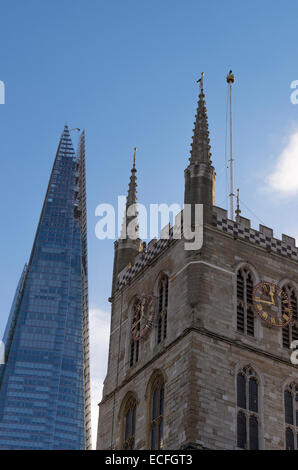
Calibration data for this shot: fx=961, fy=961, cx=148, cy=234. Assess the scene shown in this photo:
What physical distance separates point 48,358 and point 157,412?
141866 mm

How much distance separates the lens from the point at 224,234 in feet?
165

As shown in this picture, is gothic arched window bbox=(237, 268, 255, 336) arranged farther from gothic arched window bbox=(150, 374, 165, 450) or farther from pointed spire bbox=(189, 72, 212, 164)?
pointed spire bbox=(189, 72, 212, 164)

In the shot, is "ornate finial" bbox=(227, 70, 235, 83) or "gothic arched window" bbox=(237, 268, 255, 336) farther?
"ornate finial" bbox=(227, 70, 235, 83)

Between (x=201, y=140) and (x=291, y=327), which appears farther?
(x=201, y=140)

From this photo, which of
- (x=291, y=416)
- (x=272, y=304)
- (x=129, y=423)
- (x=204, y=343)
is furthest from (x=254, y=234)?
(x=129, y=423)

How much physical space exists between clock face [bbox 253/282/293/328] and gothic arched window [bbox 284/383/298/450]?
11.8 ft

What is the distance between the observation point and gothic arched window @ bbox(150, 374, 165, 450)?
4573cm

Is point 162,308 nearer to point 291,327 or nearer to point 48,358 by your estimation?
point 291,327

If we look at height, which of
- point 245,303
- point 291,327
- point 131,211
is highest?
point 131,211

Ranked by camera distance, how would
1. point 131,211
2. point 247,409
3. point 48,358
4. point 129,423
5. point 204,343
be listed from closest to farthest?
1. point 247,409
2. point 204,343
3. point 129,423
4. point 131,211
5. point 48,358

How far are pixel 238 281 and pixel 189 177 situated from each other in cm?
674

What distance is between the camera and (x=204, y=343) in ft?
150

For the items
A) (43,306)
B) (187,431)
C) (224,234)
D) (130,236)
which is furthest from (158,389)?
(43,306)

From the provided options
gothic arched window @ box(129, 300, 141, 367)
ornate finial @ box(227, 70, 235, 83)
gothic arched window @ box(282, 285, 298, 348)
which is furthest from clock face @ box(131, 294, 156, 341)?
ornate finial @ box(227, 70, 235, 83)
